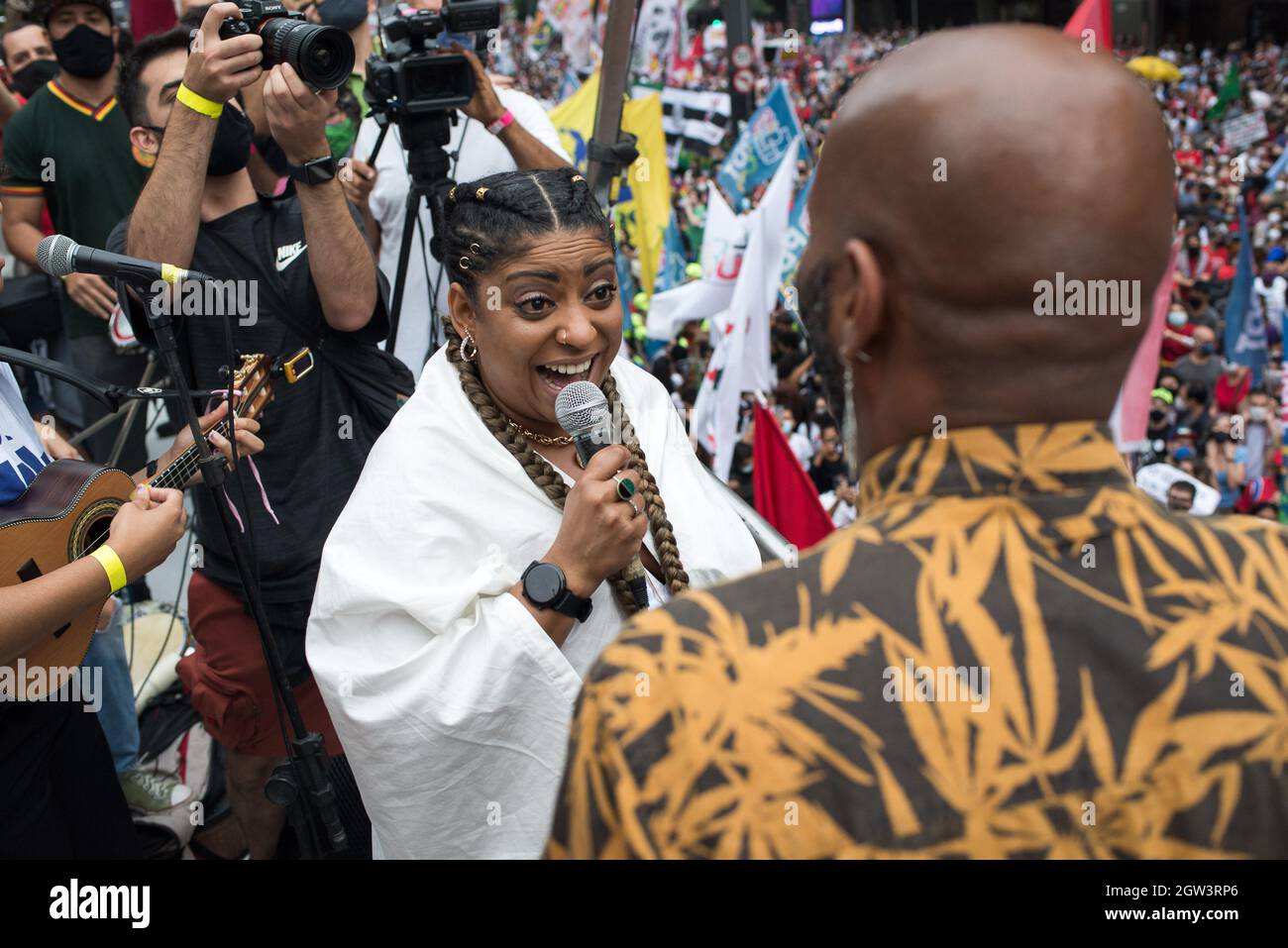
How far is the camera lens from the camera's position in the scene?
2912 mm

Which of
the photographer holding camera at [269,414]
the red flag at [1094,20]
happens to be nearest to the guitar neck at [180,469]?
the photographer holding camera at [269,414]

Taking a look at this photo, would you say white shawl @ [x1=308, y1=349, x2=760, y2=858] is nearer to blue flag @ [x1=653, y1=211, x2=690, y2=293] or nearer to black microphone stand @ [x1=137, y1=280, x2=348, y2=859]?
black microphone stand @ [x1=137, y1=280, x2=348, y2=859]

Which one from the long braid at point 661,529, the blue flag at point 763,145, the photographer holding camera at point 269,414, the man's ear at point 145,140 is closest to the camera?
the long braid at point 661,529

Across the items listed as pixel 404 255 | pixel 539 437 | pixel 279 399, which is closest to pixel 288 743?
pixel 539 437

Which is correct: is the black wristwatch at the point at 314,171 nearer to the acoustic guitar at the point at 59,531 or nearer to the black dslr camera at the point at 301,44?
the black dslr camera at the point at 301,44

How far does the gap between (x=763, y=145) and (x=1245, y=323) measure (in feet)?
13.3

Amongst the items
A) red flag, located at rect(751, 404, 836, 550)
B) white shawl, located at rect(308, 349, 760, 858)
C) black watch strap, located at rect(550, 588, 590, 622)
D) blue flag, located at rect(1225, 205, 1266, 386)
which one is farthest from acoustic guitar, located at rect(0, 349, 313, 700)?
blue flag, located at rect(1225, 205, 1266, 386)

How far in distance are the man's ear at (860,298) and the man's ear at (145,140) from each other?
9.19 ft

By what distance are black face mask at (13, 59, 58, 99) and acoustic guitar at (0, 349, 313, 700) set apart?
13.6ft

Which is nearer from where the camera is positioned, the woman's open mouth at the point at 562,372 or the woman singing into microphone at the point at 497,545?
the woman singing into microphone at the point at 497,545

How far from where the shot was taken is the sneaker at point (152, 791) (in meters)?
3.82
